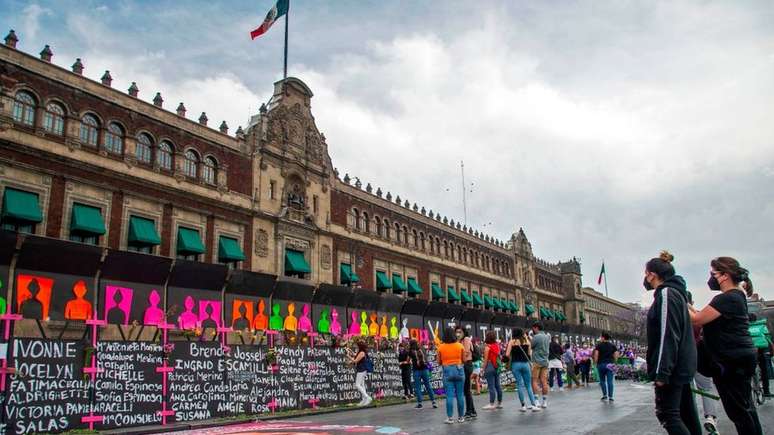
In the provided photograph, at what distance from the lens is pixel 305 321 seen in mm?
25750

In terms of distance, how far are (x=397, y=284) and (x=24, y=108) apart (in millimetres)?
24249

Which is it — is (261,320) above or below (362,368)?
above


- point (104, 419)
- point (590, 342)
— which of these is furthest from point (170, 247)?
point (590, 342)

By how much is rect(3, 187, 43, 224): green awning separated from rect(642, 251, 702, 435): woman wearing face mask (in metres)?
20.9

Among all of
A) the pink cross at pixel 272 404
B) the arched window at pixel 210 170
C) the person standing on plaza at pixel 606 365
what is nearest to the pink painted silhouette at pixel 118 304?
the pink cross at pixel 272 404

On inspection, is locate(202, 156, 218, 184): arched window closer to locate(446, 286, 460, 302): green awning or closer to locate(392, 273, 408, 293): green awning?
locate(392, 273, 408, 293): green awning

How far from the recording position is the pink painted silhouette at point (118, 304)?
1705 centimetres

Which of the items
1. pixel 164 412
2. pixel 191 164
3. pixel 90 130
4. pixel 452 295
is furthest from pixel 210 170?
pixel 452 295

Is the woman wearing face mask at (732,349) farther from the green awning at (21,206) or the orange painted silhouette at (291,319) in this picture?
the green awning at (21,206)

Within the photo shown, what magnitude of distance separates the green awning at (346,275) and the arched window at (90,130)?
1550 cm

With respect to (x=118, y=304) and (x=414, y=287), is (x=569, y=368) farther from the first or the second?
(x=414, y=287)

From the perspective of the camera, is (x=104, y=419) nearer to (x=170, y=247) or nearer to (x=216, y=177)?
(x=170, y=247)

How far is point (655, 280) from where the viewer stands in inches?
225

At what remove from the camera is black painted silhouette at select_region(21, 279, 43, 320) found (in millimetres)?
16219
